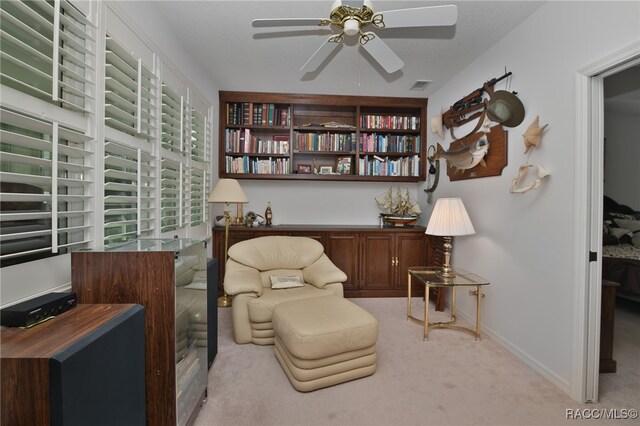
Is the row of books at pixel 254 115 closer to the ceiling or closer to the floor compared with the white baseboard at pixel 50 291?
closer to the ceiling

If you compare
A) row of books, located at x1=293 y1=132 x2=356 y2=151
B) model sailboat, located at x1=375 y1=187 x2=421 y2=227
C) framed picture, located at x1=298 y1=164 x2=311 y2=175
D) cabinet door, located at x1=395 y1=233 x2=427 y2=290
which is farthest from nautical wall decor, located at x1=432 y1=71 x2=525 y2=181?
framed picture, located at x1=298 y1=164 x2=311 y2=175

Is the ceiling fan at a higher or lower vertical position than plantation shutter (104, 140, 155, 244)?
higher

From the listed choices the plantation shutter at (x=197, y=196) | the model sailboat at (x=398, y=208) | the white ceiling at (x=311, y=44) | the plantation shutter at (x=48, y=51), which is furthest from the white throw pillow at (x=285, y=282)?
the white ceiling at (x=311, y=44)

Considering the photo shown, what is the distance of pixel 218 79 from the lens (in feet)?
11.3

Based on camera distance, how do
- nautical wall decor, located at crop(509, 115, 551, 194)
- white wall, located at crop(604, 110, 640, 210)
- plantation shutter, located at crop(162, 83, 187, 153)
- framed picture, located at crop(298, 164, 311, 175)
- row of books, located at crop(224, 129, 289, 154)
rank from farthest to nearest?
1. white wall, located at crop(604, 110, 640, 210)
2. framed picture, located at crop(298, 164, 311, 175)
3. row of books, located at crop(224, 129, 289, 154)
4. plantation shutter, located at crop(162, 83, 187, 153)
5. nautical wall decor, located at crop(509, 115, 551, 194)

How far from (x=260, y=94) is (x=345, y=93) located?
1.10 meters

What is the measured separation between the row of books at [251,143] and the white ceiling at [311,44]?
0.56 m

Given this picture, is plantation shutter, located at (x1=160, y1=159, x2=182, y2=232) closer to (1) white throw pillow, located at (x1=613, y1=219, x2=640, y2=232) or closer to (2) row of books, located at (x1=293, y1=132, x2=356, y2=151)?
(2) row of books, located at (x1=293, y1=132, x2=356, y2=151)

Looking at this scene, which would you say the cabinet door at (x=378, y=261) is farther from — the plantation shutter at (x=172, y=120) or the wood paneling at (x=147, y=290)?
the wood paneling at (x=147, y=290)

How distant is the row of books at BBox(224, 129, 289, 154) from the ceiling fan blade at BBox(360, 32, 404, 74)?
190 cm

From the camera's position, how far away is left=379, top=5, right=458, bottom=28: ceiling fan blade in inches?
64.2

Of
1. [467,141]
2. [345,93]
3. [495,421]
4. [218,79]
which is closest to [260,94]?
[218,79]

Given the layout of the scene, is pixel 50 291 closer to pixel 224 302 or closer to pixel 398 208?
pixel 224 302

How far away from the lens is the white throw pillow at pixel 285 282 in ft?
9.05
